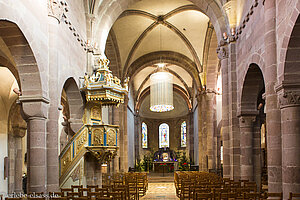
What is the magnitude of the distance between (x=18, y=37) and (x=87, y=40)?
667 cm

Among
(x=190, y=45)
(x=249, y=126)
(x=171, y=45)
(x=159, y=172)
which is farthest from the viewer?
(x=159, y=172)

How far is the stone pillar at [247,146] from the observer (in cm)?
1346

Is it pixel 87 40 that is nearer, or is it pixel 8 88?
pixel 87 40

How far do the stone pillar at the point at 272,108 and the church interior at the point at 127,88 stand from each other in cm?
3

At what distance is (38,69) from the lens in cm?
1016

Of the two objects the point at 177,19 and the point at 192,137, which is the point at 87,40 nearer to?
the point at 177,19

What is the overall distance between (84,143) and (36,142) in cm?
364

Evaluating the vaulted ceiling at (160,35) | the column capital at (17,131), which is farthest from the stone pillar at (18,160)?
the vaulted ceiling at (160,35)

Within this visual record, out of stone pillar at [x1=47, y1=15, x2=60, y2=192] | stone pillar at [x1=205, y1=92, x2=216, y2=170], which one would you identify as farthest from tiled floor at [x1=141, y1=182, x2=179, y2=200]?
stone pillar at [x1=47, y1=15, x2=60, y2=192]

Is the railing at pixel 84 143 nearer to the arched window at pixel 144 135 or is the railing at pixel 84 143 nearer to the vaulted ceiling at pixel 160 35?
the vaulted ceiling at pixel 160 35

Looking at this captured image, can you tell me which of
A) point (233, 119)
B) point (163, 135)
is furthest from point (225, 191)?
point (163, 135)

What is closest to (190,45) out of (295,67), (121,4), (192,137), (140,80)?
(121,4)

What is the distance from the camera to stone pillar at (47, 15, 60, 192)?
1055 cm

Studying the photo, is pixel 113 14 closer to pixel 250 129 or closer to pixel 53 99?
pixel 53 99
